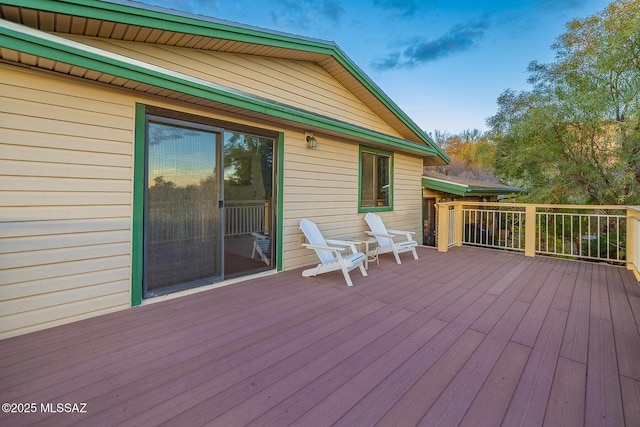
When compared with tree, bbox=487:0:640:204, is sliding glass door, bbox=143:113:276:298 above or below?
below

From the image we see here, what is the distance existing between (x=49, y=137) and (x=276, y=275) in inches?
111

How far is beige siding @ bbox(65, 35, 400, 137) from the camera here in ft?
10.5

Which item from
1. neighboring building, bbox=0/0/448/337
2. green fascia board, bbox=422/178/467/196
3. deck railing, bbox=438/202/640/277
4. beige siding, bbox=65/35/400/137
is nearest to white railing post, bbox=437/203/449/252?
deck railing, bbox=438/202/640/277

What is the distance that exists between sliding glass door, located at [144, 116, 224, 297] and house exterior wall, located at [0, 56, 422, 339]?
0.21 m

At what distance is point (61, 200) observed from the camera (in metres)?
2.54

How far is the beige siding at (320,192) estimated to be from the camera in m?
4.45

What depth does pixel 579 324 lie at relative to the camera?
2.64 m

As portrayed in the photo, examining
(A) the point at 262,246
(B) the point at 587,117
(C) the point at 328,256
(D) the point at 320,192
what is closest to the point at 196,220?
(A) the point at 262,246

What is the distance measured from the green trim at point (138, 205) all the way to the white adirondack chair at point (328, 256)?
1922 millimetres

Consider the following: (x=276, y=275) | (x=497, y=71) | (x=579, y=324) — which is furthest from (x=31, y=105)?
(x=497, y=71)

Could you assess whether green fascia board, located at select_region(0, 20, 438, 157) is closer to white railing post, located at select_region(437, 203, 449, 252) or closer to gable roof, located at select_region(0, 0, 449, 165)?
gable roof, located at select_region(0, 0, 449, 165)

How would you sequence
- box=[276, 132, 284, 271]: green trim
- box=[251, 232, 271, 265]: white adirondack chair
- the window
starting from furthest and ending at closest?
the window → box=[276, 132, 284, 271]: green trim → box=[251, 232, 271, 265]: white adirondack chair

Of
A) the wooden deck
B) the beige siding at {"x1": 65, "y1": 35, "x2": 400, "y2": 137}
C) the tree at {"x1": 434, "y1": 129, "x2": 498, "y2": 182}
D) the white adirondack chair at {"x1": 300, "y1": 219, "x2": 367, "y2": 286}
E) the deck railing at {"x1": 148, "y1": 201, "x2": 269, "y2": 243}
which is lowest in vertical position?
the wooden deck

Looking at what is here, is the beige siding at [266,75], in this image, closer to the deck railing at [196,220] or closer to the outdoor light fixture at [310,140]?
the outdoor light fixture at [310,140]
